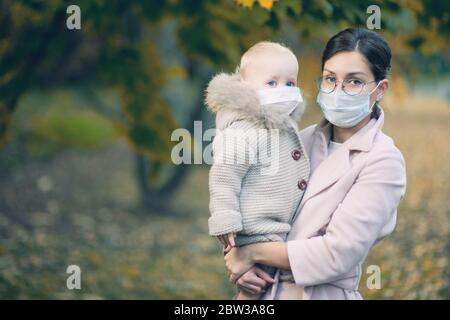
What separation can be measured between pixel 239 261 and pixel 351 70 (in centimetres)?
82

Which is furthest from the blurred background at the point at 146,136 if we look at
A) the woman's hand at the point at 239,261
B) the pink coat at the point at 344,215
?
the woman's hand at the point at 239,261

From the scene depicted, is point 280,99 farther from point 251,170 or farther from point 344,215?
point 344,215

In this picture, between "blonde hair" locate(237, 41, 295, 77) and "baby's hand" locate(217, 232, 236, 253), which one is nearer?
"baby's hand" locate(217, 232, 236, 253)

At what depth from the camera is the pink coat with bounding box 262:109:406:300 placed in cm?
227

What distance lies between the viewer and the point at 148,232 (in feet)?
29.2

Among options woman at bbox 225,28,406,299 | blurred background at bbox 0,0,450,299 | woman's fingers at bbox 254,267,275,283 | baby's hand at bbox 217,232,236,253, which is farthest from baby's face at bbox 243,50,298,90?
woman's fingers at bbox 254,267,275,283

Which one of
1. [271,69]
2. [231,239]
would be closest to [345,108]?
[271,69]

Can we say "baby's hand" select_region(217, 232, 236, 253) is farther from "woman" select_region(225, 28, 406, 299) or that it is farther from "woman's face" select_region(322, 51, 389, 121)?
"woman's face" select_region(322, 51, 389, 121)

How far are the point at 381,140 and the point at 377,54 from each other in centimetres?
31

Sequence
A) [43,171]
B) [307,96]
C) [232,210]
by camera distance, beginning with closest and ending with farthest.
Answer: [232,210], [307,96], [43,171]

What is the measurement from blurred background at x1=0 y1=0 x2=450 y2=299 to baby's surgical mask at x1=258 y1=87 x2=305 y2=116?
0.41 m

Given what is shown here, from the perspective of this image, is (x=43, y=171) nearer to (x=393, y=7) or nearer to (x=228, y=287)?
(x=228, y=287)

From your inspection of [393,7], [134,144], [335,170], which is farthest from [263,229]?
[134,144]

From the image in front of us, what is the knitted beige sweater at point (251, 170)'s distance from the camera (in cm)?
236
